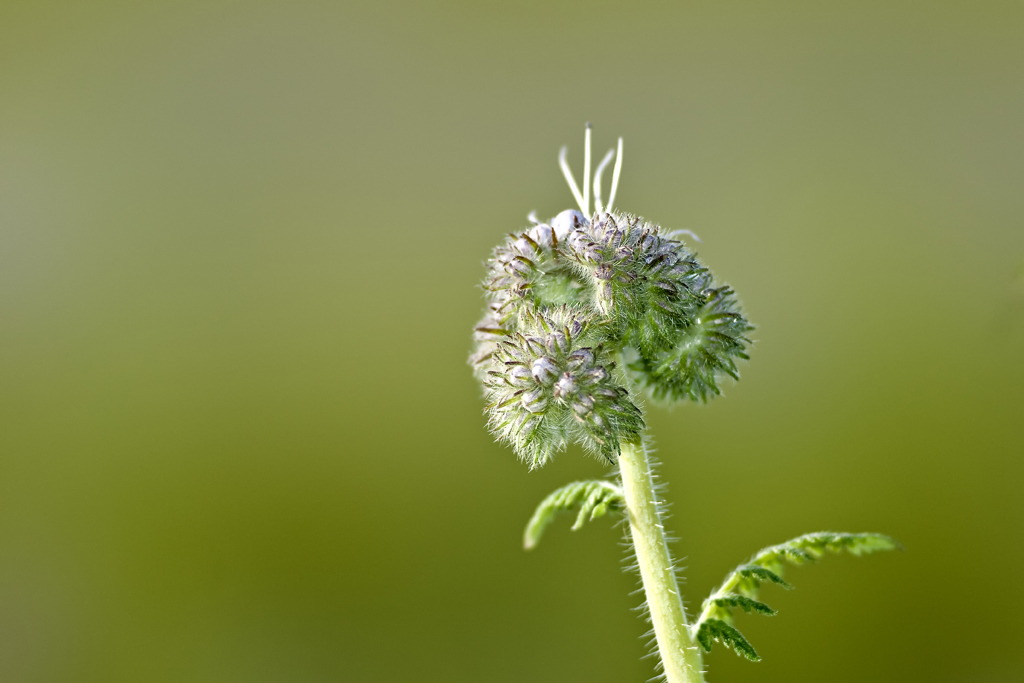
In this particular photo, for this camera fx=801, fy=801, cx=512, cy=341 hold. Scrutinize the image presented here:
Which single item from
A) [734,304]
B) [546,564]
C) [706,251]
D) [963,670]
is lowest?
[963,670]

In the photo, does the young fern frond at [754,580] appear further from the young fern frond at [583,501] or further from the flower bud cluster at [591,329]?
the flower bud cluster at [591,329]

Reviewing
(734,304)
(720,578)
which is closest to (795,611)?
(720,578)

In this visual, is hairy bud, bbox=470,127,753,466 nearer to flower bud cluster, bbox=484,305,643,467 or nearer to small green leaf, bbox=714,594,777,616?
flower bud cluster, bbox=484,305,643,467

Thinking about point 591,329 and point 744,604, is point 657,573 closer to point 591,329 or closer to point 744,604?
point 744,604

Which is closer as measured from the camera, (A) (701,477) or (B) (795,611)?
(B) (795,611)

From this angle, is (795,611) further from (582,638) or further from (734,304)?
(734,304)

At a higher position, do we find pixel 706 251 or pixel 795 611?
pixel 706 251

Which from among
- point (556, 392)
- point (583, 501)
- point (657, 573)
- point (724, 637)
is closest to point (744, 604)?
point (724, 637)
